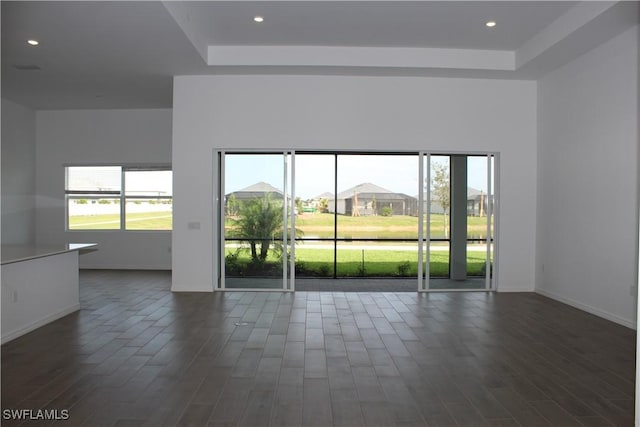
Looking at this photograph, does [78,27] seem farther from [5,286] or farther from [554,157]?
[554,157]

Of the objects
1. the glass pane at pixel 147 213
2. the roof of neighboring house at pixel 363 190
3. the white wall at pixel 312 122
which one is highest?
the white wall at pixel 312 122

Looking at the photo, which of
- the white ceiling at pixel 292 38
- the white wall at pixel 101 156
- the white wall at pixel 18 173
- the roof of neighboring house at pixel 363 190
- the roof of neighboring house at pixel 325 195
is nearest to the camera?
the white ceiling at pixel 292 38

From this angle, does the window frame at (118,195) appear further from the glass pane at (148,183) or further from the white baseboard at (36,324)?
the white baseboard at (36,324)

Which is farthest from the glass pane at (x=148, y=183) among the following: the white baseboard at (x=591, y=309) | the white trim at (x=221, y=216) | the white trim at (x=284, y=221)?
the white baseboard at (x=591, y=309)

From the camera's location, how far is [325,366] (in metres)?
3.57

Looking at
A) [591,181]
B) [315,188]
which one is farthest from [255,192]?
[315,188]

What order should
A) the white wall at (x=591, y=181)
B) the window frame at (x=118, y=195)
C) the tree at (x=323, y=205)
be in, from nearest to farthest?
the white wall at (x=591, y=181), the window frame at (x=118, y=195), the tree at (x=323, y=205)

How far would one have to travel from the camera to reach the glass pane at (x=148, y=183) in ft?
30.1

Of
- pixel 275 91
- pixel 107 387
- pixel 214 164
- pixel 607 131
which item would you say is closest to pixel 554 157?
pixel 607 131

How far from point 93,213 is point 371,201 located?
662 centimetres

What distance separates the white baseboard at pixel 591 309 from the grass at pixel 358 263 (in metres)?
0.96

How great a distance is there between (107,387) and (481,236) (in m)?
5.46

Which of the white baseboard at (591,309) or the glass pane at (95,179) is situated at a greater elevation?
the glass pane at (95,179)

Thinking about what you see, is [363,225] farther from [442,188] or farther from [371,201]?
[442,188]
